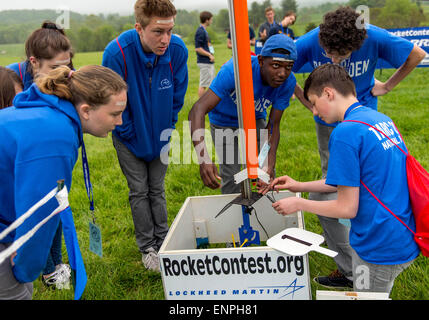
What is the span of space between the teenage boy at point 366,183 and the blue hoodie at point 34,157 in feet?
3.89

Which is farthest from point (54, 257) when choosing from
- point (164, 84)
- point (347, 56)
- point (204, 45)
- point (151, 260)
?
point (204, 45)

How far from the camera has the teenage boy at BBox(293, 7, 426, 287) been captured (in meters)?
2.55

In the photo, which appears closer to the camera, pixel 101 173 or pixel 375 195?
pixel 375 195

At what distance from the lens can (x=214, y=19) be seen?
27156mm

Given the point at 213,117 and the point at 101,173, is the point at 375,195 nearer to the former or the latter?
the point at 213,117

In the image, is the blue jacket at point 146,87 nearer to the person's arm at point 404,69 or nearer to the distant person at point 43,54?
the distant person at point 43,54

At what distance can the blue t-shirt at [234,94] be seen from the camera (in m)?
2.54

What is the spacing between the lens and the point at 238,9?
1.76m

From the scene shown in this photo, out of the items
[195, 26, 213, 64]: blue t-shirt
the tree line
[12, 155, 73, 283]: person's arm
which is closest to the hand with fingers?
[12, 155, 73, 283]: person's arm

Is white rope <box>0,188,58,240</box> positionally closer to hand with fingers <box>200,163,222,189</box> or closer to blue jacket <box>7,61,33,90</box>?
hand with fingers <box>200,163,222,189</box>

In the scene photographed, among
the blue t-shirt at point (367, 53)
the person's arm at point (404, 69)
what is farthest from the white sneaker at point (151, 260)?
the person's arm at point (404, 69)

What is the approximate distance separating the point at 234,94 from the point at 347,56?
846mm
